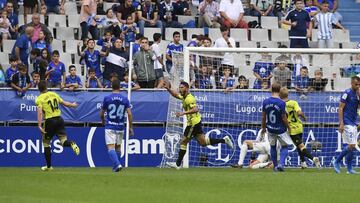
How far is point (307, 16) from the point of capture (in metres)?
33.8

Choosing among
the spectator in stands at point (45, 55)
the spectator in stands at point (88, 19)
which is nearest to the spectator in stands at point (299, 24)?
the spectator in stands at point (88, 19)

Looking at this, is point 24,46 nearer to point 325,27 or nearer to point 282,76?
point 282,76

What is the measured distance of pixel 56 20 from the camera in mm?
32969

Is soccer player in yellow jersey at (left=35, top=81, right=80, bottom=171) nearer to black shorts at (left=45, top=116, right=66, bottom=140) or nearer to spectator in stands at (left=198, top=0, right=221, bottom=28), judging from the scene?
black shorts at (left=45, top=116, right=66, bottom=140)

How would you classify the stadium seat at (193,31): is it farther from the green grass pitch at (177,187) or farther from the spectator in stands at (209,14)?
the green grass pitch at (177,187)

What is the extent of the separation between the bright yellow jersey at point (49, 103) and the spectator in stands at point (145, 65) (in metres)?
5.15

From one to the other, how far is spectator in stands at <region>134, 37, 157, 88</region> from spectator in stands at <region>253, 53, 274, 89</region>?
2792 millimetres

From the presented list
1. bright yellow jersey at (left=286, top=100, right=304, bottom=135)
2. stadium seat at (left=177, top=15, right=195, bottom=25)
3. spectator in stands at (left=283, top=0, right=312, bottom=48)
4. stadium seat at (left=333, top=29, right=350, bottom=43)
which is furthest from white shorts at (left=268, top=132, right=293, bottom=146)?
stadium seat at (left=333, top=29, right=350, bottom=43)

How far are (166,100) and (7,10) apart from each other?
541 centimetres

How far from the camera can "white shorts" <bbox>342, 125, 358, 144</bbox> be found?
80.2 feet

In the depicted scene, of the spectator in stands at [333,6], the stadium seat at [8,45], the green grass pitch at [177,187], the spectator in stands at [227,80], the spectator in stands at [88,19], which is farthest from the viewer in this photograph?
the spectator in stands at [333,6]

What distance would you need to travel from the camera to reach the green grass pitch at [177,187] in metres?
17.1

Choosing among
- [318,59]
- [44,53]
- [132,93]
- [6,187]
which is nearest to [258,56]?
[318,59]

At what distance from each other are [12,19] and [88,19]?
2.17 meters
